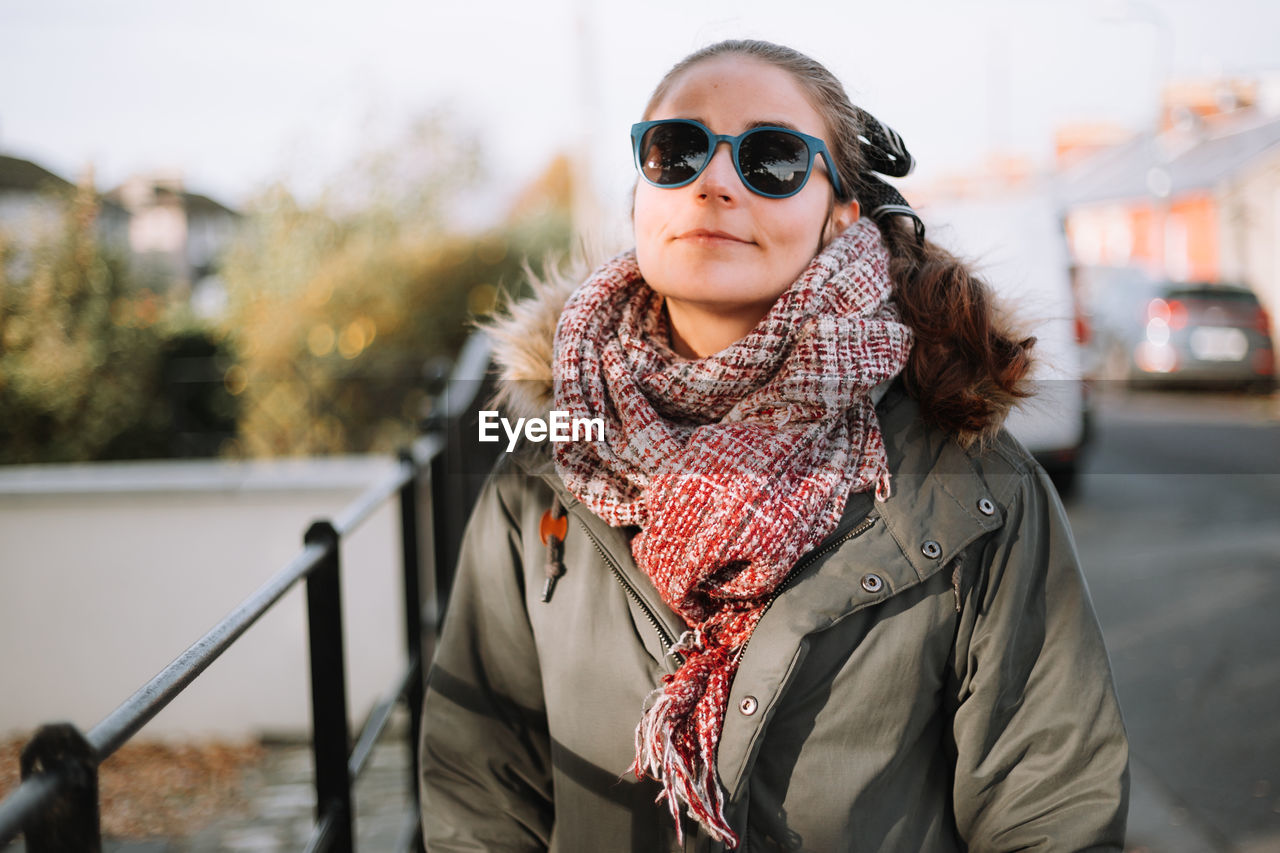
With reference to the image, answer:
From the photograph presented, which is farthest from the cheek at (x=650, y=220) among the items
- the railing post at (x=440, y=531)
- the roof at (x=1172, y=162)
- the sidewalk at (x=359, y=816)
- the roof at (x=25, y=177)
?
the roof at (x=25, y=177)

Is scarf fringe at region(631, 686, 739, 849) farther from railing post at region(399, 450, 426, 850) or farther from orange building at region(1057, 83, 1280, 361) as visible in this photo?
orange building at region(1057, 83, 1280, 361)

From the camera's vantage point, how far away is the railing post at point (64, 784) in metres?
0.90

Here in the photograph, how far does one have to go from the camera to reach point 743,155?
1479 mm

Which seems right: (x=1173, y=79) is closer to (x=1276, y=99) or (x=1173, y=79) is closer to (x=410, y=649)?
(x=1276, y=99)

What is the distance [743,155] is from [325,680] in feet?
4.09

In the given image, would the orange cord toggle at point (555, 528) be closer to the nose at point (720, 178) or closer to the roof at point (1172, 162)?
the nose at point (720, 178)

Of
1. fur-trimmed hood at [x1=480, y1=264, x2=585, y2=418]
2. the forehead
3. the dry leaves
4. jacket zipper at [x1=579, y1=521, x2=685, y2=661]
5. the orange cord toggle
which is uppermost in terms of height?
the forehead

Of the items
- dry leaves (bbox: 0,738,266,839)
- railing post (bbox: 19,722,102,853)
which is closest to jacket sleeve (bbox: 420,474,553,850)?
railing post (bbox: 19,722,102,853)

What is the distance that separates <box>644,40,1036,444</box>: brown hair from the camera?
4.87ft

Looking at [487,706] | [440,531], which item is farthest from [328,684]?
[440,531]

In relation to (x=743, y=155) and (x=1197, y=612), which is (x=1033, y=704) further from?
(x=1197, y=612)

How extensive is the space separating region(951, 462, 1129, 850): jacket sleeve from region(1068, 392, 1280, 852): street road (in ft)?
7.51

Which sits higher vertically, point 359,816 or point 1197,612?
point 1197,612

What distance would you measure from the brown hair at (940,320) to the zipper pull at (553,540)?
0.57 meters
